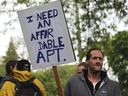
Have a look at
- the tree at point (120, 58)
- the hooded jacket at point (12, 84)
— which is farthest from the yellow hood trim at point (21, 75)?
the tree at point (120, 58)

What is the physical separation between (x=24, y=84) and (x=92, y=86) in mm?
935

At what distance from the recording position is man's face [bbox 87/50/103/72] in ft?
21.7

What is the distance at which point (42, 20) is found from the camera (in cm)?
733

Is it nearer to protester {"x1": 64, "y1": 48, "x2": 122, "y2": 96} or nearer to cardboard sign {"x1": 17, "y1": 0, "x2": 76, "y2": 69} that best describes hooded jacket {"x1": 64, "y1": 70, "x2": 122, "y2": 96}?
protester {"x1": 64, "y1": 48, "x2": 122, "y2": 96}

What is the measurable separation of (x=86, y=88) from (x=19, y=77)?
92 cm

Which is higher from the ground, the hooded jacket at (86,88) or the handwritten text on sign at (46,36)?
the handwritten text on sign at (46,36)

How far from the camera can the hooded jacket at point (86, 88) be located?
21.9ft

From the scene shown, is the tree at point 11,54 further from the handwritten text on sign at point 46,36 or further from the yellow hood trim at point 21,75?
the yellow hood trim at point 21,75

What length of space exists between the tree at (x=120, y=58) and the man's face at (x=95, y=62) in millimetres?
18016

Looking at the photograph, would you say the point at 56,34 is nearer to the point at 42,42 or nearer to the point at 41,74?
the point at 42,42

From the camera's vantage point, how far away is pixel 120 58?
25.8 meters

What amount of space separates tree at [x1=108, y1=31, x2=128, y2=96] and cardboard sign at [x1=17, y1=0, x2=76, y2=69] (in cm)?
1741

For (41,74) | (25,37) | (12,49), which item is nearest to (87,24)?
(25,37)

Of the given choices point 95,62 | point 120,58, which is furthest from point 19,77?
point 120,58
